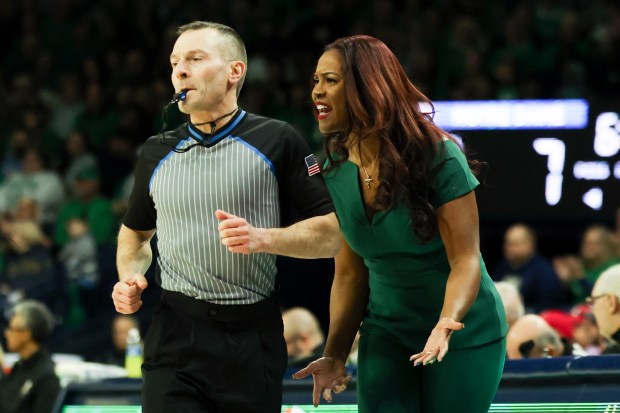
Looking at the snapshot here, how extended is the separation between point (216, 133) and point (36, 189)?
808 cm

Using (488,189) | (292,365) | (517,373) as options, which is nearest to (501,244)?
(488,189)

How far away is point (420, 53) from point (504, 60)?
76 cm

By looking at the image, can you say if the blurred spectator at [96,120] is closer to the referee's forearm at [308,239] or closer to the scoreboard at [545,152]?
the scoreboard at [545,152]

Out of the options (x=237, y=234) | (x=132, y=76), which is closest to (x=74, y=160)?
(x=132, y=76)

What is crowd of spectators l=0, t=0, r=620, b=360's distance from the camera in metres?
10.4

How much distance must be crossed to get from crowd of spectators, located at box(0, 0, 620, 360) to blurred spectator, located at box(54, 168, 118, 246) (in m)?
0.01

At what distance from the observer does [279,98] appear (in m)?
11.3

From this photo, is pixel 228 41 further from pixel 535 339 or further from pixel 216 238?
pixel 535 339

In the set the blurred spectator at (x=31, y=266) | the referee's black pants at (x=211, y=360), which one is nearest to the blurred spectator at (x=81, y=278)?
the blurred spectator at (x=31, y=266)

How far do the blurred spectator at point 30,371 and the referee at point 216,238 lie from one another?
3227 millimetres

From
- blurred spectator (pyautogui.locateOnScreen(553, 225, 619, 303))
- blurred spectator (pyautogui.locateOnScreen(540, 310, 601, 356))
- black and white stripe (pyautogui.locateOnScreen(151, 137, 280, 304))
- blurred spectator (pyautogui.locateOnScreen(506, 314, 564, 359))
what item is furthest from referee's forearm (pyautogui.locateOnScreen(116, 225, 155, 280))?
blurred spectator (pyautogui.locateOnScreen(553, 225, 619, 303))

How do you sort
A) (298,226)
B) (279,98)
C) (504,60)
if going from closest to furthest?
(298,226) < (504,60) < (279,98)

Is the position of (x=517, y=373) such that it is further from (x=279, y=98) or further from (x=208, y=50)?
(x=279, y=98)

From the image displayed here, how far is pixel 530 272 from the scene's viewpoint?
9.09 m
